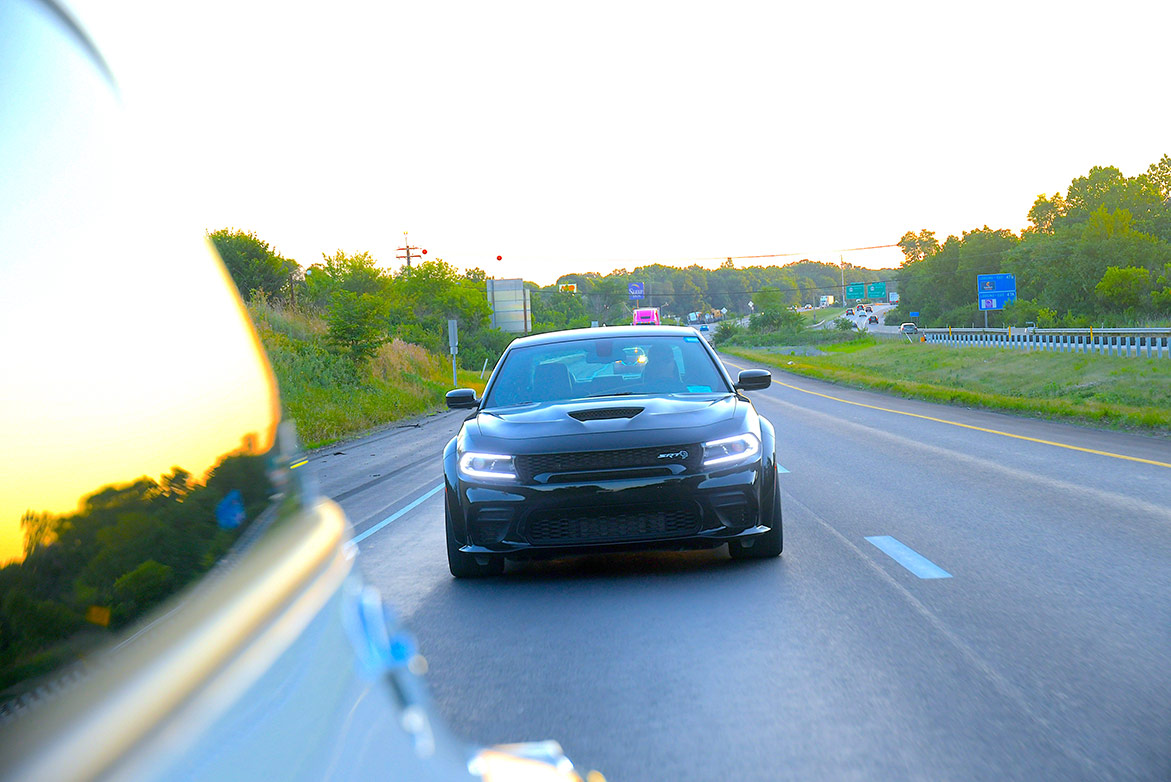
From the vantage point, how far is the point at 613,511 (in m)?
6.26

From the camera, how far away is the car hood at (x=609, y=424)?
6.36 m

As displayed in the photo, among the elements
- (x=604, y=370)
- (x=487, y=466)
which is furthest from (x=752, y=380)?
(x=487, y=466)

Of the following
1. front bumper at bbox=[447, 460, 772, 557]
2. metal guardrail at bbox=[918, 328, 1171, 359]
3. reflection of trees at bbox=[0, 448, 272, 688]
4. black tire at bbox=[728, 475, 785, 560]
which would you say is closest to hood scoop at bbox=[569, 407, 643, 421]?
front bumper at bbox=[447, 460, 772, 557]

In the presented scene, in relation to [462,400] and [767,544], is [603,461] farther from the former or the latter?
[462,400]

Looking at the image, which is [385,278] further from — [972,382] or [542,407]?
[542,407]

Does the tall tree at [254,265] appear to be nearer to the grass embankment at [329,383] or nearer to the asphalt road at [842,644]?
the grass embankment at [329,383]

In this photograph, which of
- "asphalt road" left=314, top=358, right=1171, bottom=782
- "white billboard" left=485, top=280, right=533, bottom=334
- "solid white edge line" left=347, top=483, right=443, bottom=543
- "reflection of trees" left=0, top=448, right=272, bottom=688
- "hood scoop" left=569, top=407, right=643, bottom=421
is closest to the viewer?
"reflection of trees" left=0, top=448, right=272, bottom=688

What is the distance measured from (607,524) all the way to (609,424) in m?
0.63

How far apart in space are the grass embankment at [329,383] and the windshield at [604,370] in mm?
13747

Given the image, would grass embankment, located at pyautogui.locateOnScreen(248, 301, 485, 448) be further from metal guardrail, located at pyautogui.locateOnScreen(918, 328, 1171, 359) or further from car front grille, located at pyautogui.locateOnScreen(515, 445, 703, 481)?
metal guardrail, located at pyautogui.locateOnScreen(918, 328, 1171, 359)

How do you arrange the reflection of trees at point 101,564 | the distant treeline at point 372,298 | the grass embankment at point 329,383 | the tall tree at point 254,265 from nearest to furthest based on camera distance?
1. the reflection of trees at point 101,564
2. the grass embankment at point 329,383
3. the distant treeline at point 372,298
4. the tall tree at point 254,265

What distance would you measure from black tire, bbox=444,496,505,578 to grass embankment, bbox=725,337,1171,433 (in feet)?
50.3

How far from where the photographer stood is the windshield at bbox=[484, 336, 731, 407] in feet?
25.2

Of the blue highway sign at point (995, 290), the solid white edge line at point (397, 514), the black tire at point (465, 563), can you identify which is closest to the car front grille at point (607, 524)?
the black tire at point (465, 563)
